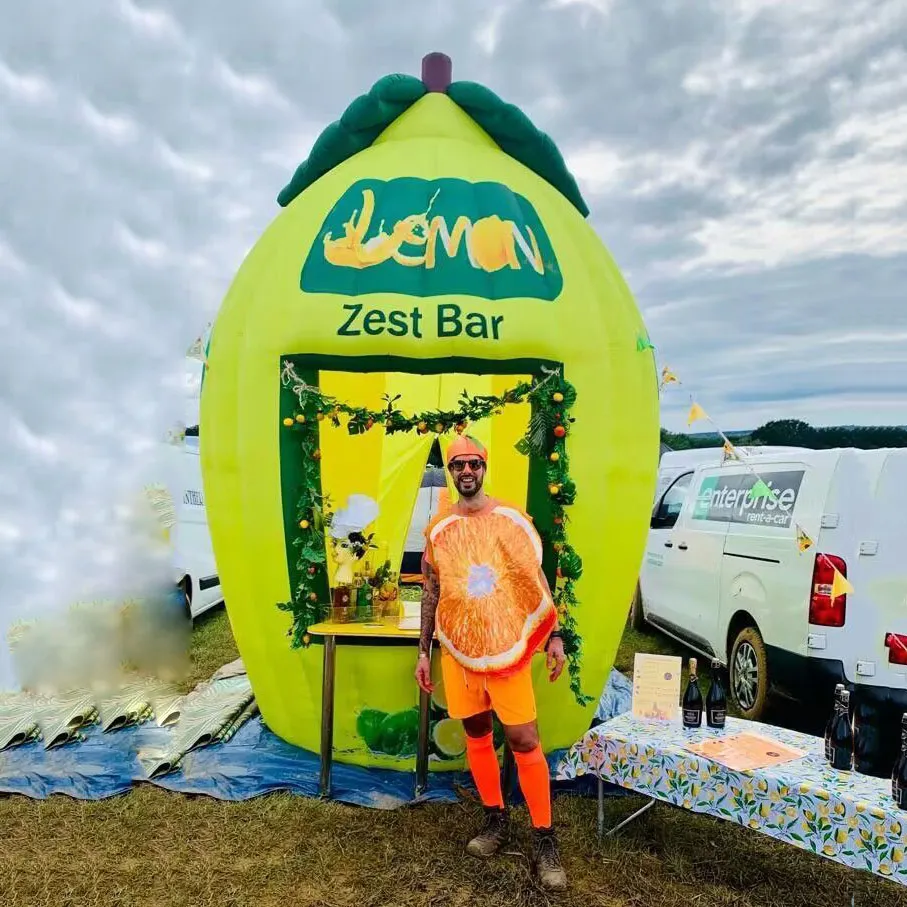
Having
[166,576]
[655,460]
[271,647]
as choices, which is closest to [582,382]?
[655,460]

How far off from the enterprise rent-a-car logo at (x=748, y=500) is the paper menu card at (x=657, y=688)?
162 cm

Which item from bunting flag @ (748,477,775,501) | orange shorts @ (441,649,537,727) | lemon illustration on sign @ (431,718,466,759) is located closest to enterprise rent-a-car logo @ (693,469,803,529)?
bunting flag @ (748,477,775,501)

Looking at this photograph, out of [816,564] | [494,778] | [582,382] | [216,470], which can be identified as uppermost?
[582,382]

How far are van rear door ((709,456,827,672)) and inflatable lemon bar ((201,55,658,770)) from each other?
0.97 m

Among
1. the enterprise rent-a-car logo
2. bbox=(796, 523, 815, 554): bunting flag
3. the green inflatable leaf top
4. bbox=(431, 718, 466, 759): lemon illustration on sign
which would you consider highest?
the green inflatable leaf top

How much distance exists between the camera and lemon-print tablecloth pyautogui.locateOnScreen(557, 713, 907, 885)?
8.66 feet

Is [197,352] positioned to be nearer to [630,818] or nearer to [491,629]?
[491,629]

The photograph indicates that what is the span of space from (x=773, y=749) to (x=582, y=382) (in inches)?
81.2

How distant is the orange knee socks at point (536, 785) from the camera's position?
337 centimetres

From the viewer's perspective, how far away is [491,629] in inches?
135

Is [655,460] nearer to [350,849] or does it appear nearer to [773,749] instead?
[773,749]

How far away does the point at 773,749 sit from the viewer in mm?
3240

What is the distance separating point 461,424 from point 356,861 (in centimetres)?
224

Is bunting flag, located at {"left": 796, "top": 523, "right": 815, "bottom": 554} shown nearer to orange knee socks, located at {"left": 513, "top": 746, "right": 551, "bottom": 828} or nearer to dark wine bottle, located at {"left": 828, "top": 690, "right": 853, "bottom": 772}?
dark wine bottle, located at {"left": 828, "top": 690, "right": 853, "bottom": 772}
